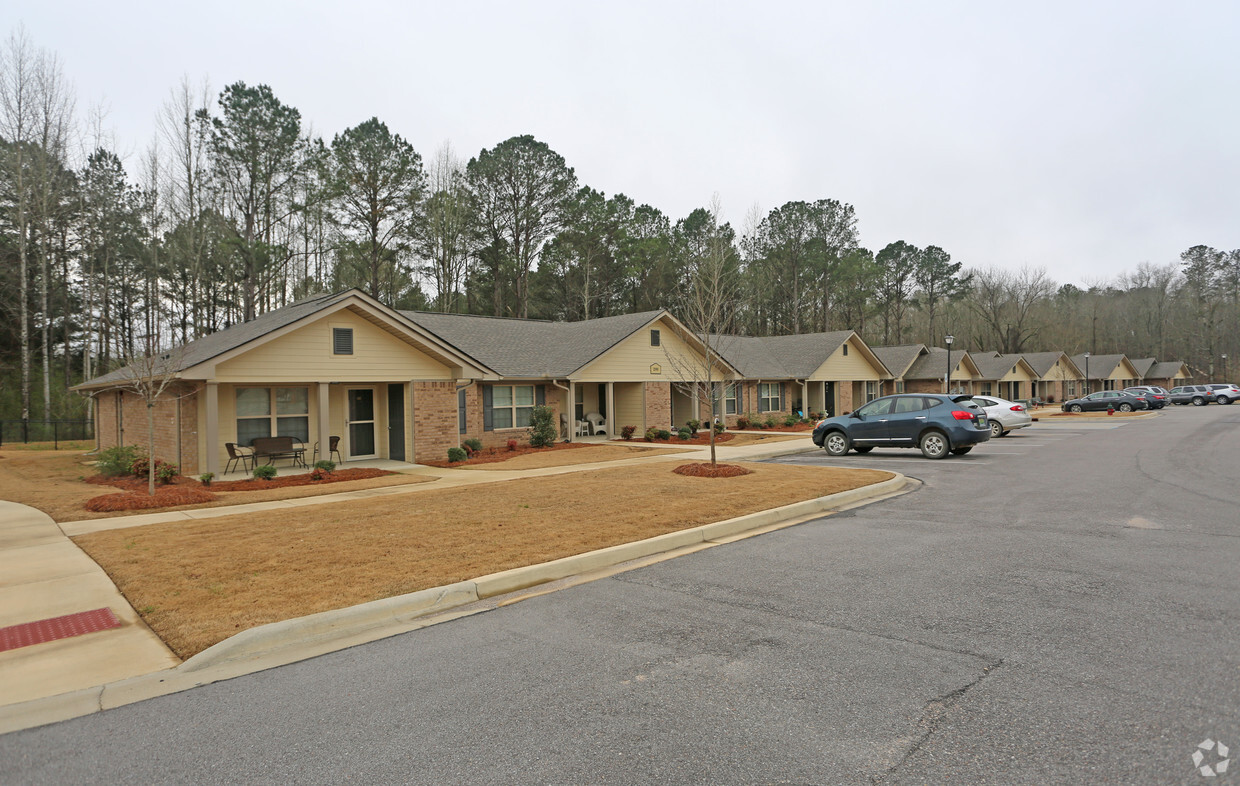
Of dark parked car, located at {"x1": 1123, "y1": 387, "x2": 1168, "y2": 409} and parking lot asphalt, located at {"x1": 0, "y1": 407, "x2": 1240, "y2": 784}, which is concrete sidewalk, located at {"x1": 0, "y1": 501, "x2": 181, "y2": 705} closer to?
parking lot asphalt, located at {"x1": 0, "y1": 407, "x2": 1240, "y2": 784}

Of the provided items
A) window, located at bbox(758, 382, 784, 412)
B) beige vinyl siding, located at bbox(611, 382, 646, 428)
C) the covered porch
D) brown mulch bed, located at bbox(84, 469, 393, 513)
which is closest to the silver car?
window, located at bbox(758, 382, 784, 412)

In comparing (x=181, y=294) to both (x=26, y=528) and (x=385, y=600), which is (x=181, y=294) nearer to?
(x=26, y=528)

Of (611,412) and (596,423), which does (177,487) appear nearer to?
(611,412)

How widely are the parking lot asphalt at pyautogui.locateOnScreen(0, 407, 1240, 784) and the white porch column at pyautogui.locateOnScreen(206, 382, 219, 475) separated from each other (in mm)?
12434

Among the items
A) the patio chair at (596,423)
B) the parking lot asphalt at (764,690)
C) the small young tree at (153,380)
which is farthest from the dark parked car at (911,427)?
the small young tree at (153,380)

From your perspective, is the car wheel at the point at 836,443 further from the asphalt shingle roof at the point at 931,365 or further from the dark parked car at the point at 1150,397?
the dark parked car at the point at 1150,397

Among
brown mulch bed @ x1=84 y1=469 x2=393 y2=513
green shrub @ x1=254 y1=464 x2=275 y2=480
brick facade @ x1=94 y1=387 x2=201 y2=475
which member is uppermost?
brick facade @ x1=94 y1=387 x2=201 y2=475

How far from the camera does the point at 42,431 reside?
31.5m

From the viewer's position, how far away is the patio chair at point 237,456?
52.5ft

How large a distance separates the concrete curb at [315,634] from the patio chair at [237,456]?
39.7 feet

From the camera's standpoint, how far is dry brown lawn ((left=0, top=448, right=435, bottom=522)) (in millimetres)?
11617

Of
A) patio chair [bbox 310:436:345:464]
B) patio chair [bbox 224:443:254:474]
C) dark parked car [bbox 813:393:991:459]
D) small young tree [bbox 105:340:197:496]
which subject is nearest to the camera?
small young tree [bbox 105:340:197:496]

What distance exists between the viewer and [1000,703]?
388 centimetres

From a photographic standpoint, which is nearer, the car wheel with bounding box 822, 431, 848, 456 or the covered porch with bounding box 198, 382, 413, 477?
the covered porch with bounding box 198, 382, 413, 477
